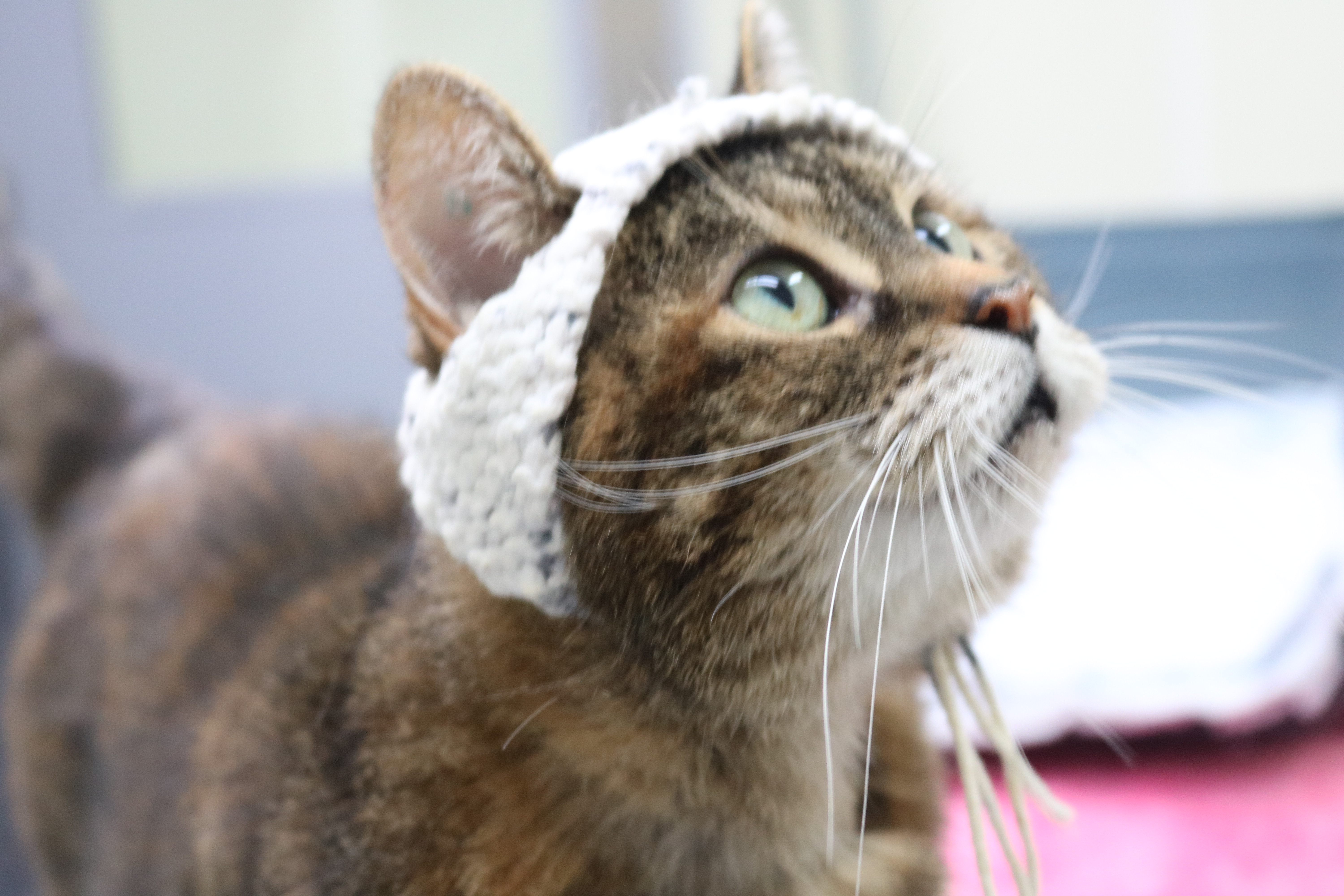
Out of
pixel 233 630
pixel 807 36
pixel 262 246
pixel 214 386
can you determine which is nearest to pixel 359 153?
pixel 262 246

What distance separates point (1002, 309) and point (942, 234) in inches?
5.8

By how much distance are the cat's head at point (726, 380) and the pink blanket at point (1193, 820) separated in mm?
353

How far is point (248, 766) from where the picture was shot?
2.63 ft

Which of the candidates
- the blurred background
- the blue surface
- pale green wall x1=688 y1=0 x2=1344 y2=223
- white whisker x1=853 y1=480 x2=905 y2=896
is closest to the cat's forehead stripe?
white whisker x1=853 y1=480 x2=905 y2=896

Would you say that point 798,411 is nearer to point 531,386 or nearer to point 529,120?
point 531,386

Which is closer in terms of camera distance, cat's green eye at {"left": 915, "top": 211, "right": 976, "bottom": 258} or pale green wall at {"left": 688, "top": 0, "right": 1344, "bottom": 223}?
cat's green eye at {"left": 915, "top": 211, "right": 976, "bottom": 258}

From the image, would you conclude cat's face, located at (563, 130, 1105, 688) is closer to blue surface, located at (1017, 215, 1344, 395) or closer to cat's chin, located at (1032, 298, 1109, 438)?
cat's chin, located at (1032, 298, 1109, 438)

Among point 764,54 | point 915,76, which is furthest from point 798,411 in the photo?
point 915,76

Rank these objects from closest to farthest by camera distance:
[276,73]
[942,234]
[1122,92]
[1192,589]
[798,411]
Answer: [798,411], [942,234], [1192,589], [1122,92], [276,73]

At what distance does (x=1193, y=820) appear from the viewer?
103cm

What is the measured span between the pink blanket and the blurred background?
0.54 meters

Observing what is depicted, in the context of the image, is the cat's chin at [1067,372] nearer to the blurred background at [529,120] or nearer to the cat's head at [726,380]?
the cat's head at [726,380]

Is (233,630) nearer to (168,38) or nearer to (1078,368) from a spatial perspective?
(1078,368)

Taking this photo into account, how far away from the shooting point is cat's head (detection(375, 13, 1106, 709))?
0.56 meters
